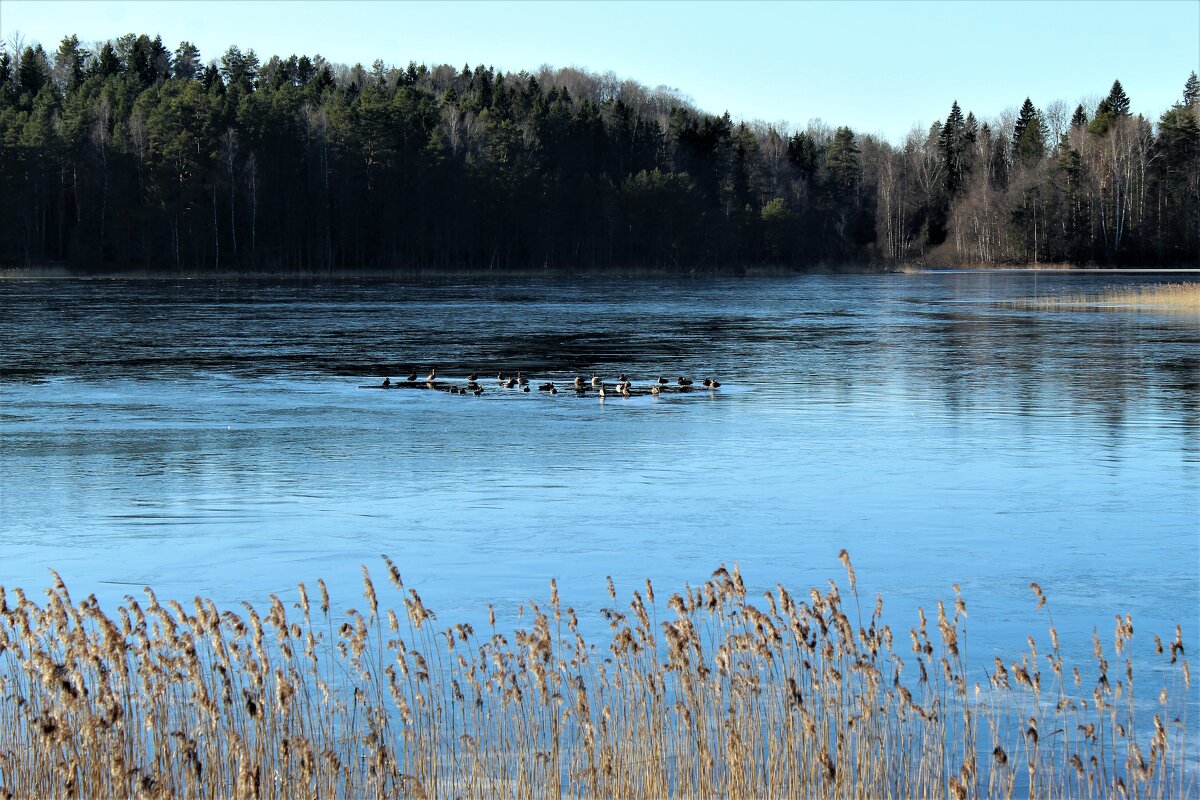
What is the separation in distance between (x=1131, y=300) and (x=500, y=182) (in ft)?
191

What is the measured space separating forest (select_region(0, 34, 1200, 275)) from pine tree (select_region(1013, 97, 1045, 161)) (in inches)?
11.7

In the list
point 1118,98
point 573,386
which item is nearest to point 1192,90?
point 1118,98

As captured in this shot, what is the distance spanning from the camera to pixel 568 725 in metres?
7.71

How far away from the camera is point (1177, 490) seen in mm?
14445

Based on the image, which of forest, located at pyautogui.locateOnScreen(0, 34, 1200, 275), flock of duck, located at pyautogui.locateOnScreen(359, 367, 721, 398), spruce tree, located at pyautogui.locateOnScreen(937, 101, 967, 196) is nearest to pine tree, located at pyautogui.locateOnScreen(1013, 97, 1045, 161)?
forest, located at pyautogui.locateOnScreen(0, 34, 1200, 275)

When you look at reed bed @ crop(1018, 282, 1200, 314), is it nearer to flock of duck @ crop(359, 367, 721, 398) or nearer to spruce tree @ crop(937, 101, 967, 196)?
flock of duck @ crop(359, 367, 721, 398)

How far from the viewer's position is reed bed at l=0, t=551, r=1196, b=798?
6.05 m

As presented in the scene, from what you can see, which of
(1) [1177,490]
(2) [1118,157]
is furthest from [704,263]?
(1) [1177,490]

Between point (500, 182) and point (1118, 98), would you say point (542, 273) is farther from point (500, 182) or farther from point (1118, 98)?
point (1118, 98)

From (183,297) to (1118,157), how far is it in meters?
85.5

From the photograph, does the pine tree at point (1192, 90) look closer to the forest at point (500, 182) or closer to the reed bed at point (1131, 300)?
the forest at point (500, 182)

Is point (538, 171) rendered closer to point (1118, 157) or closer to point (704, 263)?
point (704, 263)

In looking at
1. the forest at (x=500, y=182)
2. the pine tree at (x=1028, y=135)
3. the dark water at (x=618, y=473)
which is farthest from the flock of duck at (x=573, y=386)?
the pine tree at (x=1028, y=135)

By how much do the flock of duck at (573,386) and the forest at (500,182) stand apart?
69.0 metres
